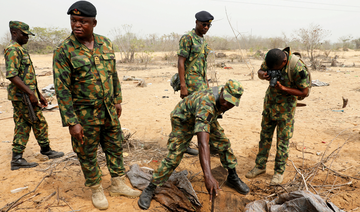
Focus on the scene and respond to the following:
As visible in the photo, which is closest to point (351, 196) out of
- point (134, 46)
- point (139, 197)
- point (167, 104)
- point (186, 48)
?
point (139, 197)

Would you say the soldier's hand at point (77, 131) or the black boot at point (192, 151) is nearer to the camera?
the soldier's hand at point (77, 131)

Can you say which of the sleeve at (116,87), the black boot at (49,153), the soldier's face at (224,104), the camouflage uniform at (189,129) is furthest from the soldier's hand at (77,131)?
the black boot at (49,153)

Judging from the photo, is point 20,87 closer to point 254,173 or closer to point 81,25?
point 81,25

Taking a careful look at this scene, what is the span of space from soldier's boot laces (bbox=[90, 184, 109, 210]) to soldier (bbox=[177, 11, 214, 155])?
165cm

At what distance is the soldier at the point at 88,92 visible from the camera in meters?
2.09

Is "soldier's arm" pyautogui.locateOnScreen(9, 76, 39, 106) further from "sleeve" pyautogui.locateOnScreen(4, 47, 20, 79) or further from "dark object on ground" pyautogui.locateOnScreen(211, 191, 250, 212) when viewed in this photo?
"dark object on ground" pyautogui.locateOnScreen(211, 191, 250, 212)

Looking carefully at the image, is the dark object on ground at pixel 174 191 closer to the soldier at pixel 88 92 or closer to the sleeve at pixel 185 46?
the soldier at pixel 88 92

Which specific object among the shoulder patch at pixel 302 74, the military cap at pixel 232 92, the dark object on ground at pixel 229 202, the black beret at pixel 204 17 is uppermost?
the black beret at pixel 204 17

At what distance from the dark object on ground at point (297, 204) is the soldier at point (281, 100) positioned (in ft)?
2.40

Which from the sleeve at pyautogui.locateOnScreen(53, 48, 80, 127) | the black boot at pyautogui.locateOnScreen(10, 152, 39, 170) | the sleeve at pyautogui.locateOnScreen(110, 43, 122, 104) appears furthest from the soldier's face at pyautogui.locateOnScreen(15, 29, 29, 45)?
the sleeve at pyautogui.locateOnScreen(110, 43, 122, 104)

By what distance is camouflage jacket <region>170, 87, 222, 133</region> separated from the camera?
2057mm

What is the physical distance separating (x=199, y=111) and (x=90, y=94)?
1034 millimetres

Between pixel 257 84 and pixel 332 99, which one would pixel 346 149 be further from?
pixel 257 84

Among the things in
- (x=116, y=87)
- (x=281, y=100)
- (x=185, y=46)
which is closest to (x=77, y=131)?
(x=116, y=87)
